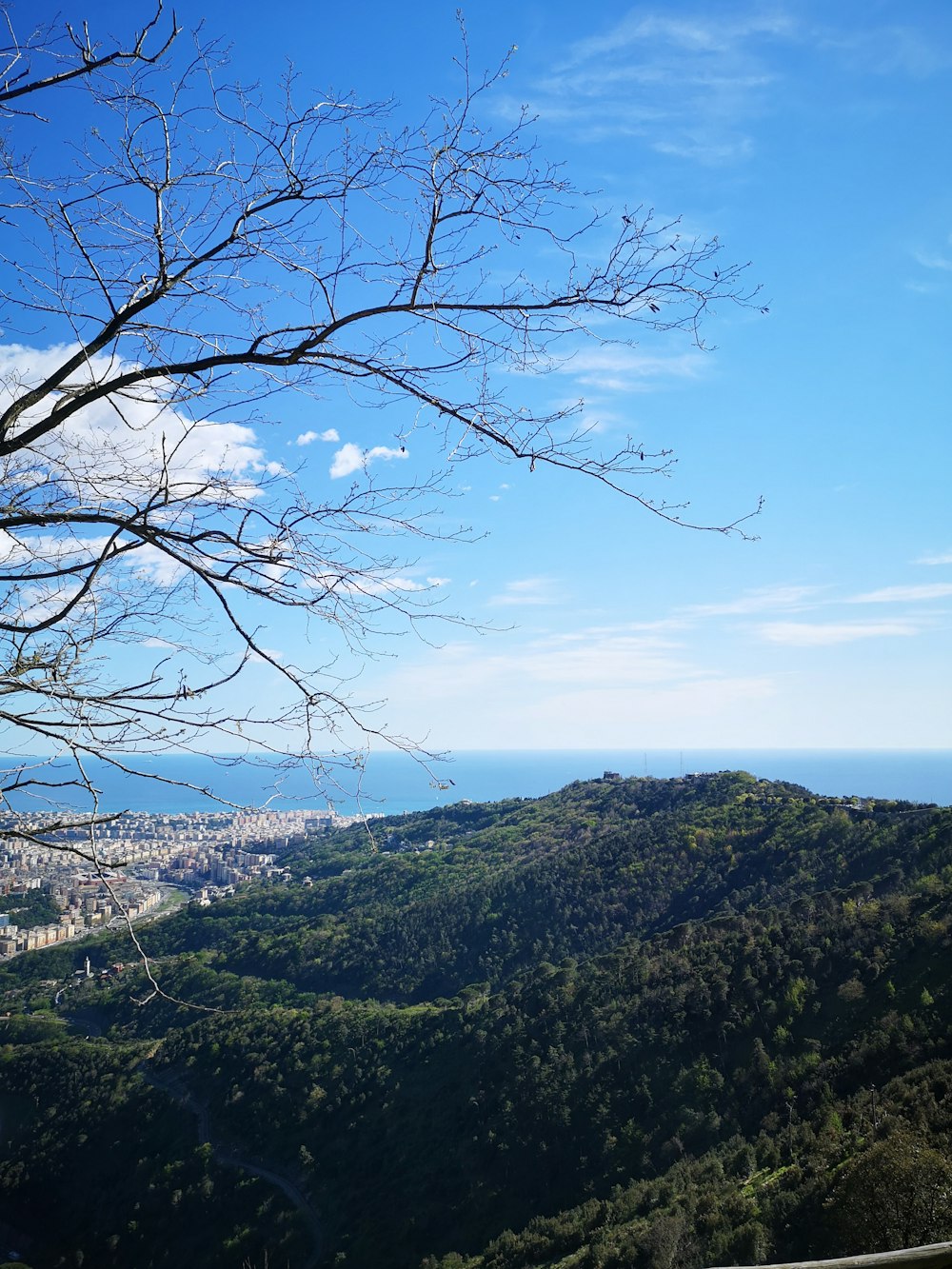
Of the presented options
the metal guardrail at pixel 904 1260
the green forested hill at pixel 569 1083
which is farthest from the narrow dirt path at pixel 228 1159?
the metal guardrail at pixel 904 1260

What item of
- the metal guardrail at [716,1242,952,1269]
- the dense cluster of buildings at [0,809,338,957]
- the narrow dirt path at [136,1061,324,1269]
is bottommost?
the narrow dirt path at [136,1061,324,1269]

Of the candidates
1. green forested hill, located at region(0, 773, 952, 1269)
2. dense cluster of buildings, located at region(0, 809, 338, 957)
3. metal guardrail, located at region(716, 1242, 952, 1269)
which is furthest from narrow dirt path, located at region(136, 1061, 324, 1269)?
metal guardrail, located at region(716, 1242, 952, 1269)

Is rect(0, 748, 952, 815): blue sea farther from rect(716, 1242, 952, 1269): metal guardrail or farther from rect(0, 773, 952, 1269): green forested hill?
rect(0, 773, 952, 1269): green forested hill

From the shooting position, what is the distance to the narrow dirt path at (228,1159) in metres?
14.8

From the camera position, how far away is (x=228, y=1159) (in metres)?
17.1

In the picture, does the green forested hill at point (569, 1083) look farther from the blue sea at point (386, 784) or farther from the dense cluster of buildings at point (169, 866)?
the blue sea at point (386, 784)

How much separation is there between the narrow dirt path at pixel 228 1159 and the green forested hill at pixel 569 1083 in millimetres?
129

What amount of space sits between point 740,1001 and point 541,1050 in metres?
4.53

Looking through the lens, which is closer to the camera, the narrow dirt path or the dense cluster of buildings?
the narrow dirt path

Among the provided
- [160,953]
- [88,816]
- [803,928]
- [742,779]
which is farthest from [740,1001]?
[160,953]

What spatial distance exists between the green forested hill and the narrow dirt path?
0.42 ft

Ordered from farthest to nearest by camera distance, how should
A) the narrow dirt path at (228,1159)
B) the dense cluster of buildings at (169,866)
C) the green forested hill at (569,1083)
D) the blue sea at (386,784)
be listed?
the dense cluster of buildings at (169,866) < the narrow dirt path at (228,1159) < the green forested hill at (569,1083) < the blue sea at (386,784)

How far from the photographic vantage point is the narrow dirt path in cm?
1476

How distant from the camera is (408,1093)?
17.6 meters
